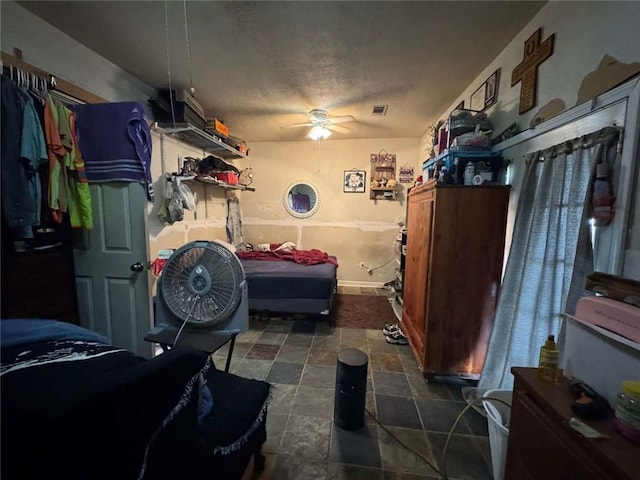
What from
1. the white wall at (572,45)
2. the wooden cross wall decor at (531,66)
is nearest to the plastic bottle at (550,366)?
the white wall at (572,45)

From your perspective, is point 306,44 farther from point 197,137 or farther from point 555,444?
point 555,444

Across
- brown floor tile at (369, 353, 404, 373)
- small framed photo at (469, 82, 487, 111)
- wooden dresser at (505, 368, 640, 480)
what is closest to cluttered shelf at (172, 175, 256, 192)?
brown floor tile at (369, 353, 404, 373)

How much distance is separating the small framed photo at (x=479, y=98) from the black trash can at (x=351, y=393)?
2.38 metres

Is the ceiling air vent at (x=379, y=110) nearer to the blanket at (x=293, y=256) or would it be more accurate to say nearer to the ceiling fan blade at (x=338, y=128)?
the ceiling fan blade at (x=338, y=128)

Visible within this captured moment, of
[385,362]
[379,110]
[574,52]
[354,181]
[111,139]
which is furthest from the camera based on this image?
[354,181]

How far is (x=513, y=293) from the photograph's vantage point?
5.55 feet

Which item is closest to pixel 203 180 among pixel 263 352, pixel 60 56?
pixel 60 56

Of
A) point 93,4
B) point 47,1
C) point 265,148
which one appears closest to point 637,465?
point 93,4

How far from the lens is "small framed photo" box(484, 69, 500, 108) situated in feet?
6.97

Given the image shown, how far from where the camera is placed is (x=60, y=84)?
5.88ft

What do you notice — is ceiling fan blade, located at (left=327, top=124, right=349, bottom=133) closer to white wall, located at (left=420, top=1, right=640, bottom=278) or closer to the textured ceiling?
the textured ceiling

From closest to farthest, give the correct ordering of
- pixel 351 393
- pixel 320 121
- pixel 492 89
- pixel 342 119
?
pixel 351 393
pixel 492 89
pixel 320 121
pixel 342 119

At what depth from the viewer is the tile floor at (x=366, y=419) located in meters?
1.39

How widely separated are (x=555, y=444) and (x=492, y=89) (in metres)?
2.41
